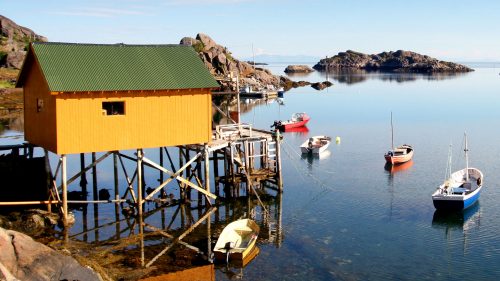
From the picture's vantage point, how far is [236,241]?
29.1 meters

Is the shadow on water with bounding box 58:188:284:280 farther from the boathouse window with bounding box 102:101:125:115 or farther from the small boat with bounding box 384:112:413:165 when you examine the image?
the small boat with bounding box 384:112:413:165

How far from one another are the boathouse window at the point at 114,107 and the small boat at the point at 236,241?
926cm

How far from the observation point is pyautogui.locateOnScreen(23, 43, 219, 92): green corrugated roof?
31.4 m

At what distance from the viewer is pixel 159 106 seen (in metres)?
33.7

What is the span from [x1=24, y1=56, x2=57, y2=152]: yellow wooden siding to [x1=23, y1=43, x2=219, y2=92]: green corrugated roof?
113 cm

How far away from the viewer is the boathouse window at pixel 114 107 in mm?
32938

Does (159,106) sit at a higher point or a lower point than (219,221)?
higher

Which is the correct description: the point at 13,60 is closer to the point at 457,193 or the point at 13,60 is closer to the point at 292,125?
the point at 292,125

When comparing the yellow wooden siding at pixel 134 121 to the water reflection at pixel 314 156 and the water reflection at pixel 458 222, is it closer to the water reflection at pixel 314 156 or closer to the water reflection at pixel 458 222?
the water reflection at pixel 458 222

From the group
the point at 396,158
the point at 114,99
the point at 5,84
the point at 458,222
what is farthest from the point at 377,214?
the point at 5,84

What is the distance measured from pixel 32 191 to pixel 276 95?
9332 centimetres

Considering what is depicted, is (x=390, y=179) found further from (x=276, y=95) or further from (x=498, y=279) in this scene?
(x=276, y=95)

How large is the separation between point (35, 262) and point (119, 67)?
14.7 meters

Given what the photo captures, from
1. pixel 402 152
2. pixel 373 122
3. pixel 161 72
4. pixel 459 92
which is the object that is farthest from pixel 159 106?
pixel 459 92
